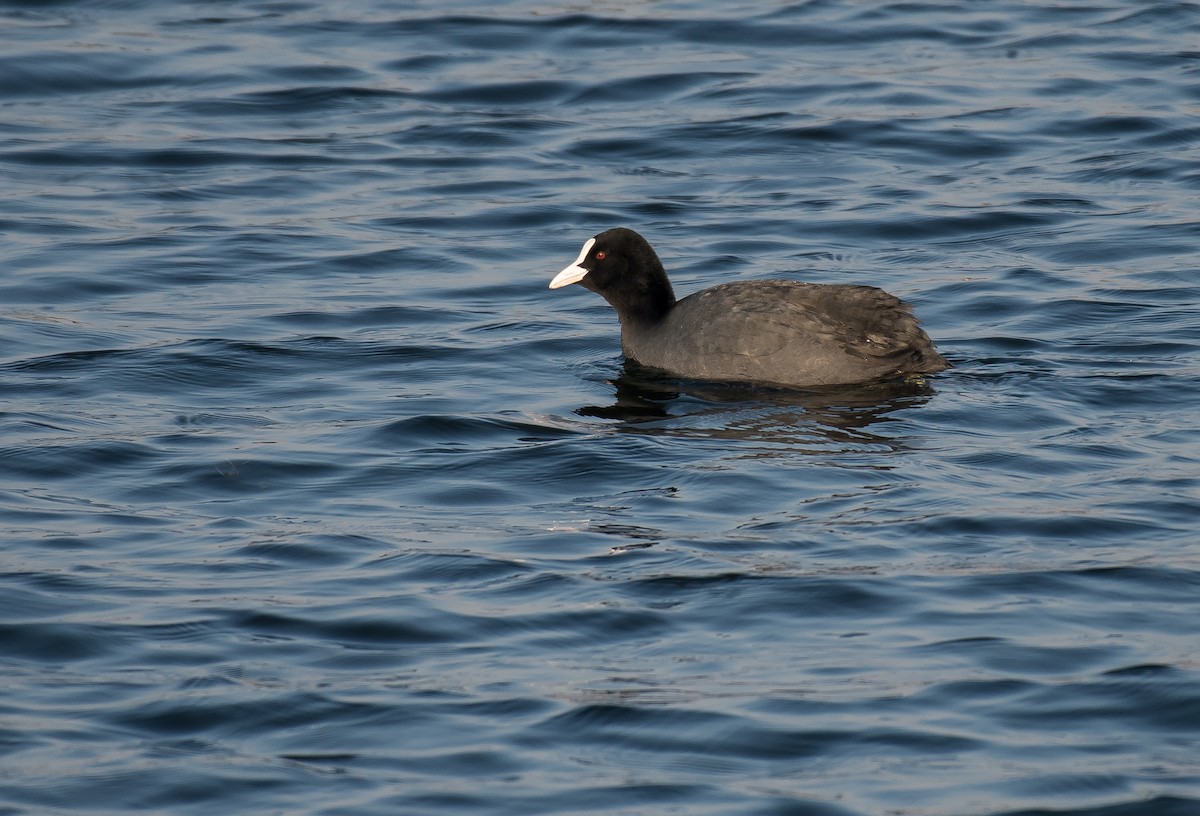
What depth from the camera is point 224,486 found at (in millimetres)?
8266

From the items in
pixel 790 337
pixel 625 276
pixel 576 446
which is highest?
pixel 625 276

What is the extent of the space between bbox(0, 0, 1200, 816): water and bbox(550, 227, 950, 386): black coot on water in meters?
0.17

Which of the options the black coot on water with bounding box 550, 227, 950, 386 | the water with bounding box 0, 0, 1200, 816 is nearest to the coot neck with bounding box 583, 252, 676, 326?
the black coot on water with bounding box 550, 227, 950, 386

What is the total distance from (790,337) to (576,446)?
1.40m

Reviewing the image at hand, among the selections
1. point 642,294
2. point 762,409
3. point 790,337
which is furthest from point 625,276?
point 762,409

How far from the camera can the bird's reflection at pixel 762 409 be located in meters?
8.87

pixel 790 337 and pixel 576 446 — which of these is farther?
pixel 790 337

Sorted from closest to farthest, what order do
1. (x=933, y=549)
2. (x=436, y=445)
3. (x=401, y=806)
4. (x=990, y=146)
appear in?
(x=401, y=806)
(x=933, y=549)
(x=436, y=445)
(x=990, y=146)

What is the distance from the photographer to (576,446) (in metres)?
8.80

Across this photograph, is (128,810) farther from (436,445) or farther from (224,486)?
(436,445)

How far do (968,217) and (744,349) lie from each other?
430 cm

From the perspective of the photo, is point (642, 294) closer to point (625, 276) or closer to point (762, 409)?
point (625, 276)

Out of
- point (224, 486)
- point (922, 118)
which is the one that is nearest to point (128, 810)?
point (224, 486)

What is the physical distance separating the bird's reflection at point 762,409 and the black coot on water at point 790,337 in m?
0.08
